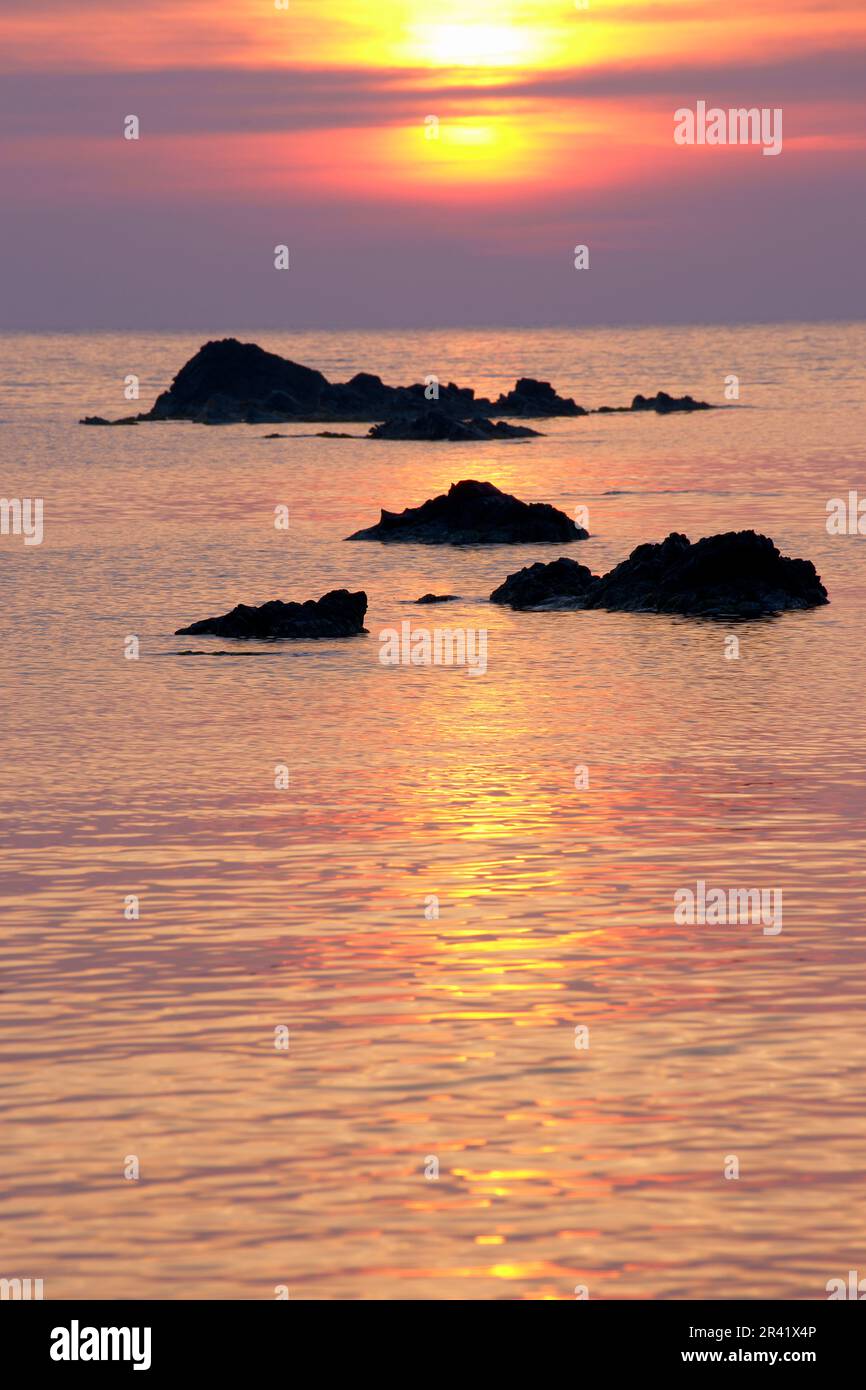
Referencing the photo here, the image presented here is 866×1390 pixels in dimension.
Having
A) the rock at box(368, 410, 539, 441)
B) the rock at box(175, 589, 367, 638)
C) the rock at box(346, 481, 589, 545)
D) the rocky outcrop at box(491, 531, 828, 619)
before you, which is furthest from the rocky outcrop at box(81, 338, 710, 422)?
the rock at box(175, 589, 367, 638)

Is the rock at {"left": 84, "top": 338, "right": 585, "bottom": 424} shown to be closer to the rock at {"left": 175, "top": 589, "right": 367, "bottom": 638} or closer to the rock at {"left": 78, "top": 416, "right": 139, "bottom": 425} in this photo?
the rock at {"left": 78, "top": 416, "right": 139, "bottom": 425}

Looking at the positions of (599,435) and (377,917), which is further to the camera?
(599,435)

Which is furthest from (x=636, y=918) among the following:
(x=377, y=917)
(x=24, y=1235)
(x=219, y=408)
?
(x=219, y=408)

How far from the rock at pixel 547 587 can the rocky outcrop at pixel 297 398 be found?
114 m

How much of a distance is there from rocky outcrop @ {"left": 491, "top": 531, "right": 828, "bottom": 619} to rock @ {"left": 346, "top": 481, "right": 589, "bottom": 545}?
18.2 meters

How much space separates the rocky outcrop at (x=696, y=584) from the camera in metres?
51.7

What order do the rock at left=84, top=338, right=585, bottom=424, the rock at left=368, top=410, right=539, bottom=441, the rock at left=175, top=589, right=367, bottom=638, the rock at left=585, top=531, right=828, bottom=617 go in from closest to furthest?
the rock at left=175, top=589, right=367, bottom=638 < the rock at left=585, top=531, right=828, bottom=617 < the rock at left=368, top=410, right=539, bottom=441 < the rock at left=84, top=338, right=585, bottom=424

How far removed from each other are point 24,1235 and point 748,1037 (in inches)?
254

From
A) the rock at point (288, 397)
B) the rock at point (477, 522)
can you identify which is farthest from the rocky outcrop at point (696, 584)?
the rock at point (288, 397)

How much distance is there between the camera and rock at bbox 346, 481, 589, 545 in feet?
238

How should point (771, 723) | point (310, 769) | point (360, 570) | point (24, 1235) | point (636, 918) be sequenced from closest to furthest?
point (24, 1235), point (636, 918), point (310, 769), point (771, 723), point (360, 570)

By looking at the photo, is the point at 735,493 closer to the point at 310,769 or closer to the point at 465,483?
the point at 465,483

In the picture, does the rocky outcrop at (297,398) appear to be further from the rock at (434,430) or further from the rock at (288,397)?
the rock at (434,430)

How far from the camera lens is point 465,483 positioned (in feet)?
247
